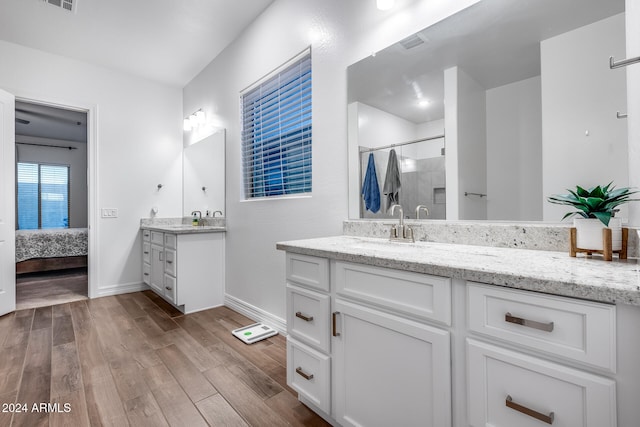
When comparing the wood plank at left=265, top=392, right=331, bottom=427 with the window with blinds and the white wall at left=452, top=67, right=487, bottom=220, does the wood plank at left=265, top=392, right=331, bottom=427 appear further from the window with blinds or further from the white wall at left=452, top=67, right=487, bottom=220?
the window with blinds

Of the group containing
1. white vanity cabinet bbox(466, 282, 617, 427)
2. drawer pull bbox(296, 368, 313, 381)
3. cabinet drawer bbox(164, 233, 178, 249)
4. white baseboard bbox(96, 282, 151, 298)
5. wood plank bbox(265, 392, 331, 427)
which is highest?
cabinet drawer bbox(164, 233, 178, 249)

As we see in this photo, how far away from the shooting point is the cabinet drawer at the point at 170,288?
2911 millimetres

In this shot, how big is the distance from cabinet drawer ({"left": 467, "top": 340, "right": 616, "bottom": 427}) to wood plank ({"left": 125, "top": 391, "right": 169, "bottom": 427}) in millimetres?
1403

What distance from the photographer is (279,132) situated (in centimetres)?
257

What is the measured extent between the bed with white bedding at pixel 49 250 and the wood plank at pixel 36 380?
3.00 metres

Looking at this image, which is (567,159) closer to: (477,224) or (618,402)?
(477,224)

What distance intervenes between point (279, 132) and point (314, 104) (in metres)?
0.51

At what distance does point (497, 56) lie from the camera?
1.36 meters

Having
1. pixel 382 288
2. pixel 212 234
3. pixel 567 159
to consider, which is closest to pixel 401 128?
pixel 567 159

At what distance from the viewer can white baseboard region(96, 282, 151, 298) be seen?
143 inches

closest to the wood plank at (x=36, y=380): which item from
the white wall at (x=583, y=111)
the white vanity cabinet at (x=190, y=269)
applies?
the white vanity cabinet at (x=190, y=269)

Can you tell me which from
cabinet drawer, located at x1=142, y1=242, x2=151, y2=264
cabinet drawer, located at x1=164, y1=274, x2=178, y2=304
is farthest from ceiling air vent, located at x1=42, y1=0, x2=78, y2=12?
cabinet drawer, located at x1=164, y1=274, x2=178, y2=304

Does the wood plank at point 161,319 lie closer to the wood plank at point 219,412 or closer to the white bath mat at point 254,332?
the white bath mat at point 254,332

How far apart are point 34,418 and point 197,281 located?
162 cm
